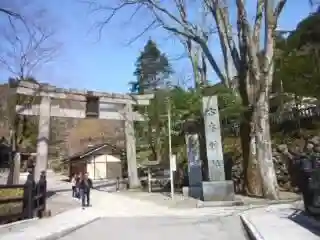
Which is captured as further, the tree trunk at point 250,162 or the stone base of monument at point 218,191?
the tree trunk at point 250,162

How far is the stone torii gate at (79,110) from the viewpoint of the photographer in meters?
24.5

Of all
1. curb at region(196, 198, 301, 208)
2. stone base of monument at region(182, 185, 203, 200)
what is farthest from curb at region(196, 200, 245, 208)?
stone base of monument at region(182, 185, 203, 200)

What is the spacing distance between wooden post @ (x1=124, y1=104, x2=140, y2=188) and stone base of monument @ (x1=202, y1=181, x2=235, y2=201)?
33.4 feet

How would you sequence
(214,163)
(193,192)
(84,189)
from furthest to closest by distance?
(193,192) < (84,189) < (214,163)

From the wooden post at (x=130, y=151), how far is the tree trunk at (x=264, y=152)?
1147 centimetres

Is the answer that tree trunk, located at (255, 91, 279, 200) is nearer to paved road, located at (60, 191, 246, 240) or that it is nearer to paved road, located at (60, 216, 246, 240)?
paved road, located at (60, 191, 246, 240)

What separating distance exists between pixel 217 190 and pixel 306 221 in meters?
8.78

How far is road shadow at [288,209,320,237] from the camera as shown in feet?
31.4

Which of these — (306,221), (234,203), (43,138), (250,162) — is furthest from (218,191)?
(43,138)

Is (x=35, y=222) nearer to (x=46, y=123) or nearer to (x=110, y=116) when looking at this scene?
(x=46, y=123)

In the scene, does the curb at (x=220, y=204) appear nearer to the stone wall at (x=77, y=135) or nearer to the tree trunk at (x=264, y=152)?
the tree trunk at (x=264, y=152)

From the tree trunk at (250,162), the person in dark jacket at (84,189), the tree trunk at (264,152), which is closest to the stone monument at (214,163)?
the tree trunk at (250,162)

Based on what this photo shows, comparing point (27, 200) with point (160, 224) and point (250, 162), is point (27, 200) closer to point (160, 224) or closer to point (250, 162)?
point (160, 224)

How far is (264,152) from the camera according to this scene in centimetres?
1945
